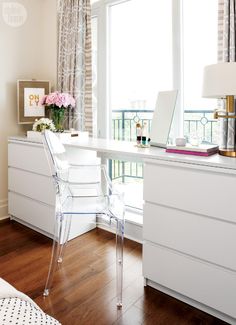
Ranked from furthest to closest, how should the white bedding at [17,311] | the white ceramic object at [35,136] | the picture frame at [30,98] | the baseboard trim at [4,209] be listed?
1. the baseboard trim at [4,209]
2. the picture frame at [30,98]
3. the white ceramic object at [35,136]
4. the white bedding at [17,311]

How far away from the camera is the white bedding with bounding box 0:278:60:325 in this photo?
702 millimetres

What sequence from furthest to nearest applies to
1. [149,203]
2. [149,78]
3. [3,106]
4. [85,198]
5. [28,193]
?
[3,106] < [28,193] < [149,78] < [85,198] < [149,203]

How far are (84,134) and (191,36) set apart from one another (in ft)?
4.05

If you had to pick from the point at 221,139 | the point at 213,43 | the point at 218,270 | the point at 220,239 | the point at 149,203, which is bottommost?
the point at 218,270

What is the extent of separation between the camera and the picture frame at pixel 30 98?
3.04m

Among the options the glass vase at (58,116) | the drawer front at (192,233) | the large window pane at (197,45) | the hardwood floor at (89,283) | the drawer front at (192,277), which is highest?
the large window pane at (197,45)

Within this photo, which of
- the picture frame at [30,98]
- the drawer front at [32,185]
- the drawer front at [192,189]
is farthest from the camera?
the picture frame at [30,98]

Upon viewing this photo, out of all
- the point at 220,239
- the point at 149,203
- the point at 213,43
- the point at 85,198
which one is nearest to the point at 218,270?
the point at 220,239

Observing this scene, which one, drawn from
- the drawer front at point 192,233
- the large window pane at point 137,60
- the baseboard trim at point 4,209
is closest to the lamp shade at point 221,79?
the drawer front at point 192,233

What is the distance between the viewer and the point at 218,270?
161 cm

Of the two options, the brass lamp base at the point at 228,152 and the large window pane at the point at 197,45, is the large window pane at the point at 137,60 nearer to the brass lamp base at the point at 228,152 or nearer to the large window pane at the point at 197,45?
the large window pane at the point at 197,45

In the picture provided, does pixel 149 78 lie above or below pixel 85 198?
above

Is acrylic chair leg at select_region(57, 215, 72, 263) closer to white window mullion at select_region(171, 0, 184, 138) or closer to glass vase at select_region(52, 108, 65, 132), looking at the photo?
glass vase at select_region(52, 108, 65, 132)

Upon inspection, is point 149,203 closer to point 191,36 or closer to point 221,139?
point 221,139
